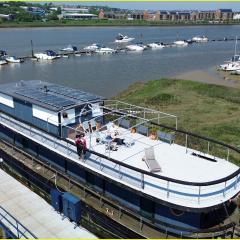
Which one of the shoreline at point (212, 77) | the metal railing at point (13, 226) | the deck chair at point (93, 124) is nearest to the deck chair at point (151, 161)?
the deck chair at point (93, 124)

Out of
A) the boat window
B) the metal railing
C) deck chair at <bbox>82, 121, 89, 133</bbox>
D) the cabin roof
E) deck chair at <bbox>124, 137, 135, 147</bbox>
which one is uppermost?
the cabin roof

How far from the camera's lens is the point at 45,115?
22703 millimetres

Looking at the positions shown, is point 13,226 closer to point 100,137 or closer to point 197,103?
point 100,137

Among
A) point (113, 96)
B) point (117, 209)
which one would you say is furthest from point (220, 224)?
point (113, 96)

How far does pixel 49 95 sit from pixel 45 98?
706 millimetres

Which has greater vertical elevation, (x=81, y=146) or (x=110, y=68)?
(x=81, y=146)

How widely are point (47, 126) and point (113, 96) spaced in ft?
102

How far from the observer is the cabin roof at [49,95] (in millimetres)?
22453

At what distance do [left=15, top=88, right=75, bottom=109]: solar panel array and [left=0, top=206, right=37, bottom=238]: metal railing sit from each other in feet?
21.4

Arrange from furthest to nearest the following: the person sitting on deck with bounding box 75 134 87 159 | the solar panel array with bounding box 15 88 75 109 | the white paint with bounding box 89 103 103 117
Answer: the white paint with bounding box 89 103 103 117
the solar panel array with bounding box 15 88 75 109
the person sitting on deck with bounding box 75 134 87 159

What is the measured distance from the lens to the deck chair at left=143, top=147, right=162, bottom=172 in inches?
699

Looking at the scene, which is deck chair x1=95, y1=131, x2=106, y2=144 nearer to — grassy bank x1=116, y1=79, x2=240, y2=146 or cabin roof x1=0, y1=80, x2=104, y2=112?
cabin roof x1=0, y1=80, x2=104, y2=112

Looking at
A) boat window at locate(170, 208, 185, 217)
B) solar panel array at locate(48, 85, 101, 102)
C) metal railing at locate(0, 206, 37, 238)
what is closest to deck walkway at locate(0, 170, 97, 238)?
metal railing at locate(0, 206, 37, 238)

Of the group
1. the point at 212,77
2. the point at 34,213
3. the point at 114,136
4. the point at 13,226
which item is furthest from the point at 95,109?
the point at 212,77
